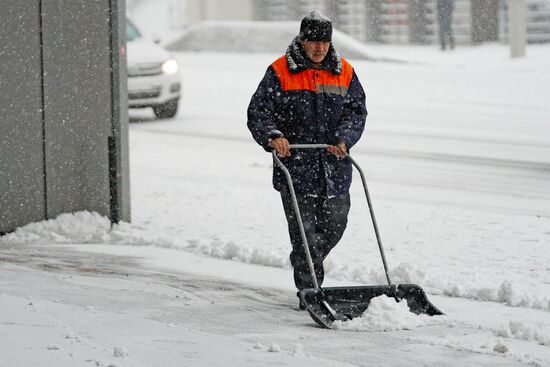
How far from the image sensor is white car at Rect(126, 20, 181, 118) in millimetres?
18719

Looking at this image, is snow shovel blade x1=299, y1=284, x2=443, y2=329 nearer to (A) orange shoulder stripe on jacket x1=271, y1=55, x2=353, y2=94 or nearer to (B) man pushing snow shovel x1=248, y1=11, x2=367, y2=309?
(B) man pushing snow shovel x1=248, y1=11, x2=367, y2=309

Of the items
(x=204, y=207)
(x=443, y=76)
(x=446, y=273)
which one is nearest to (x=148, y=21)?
(x=443, y=76)

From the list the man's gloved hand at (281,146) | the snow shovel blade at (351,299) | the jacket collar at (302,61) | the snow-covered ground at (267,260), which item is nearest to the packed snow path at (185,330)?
the snow-covered ground at (267,260)

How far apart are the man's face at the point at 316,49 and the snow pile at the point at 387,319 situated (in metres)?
1.37

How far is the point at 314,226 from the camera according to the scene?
24.2ft

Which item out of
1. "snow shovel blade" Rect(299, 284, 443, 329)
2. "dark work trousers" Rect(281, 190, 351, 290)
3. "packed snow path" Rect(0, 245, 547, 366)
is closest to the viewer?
"packed snow path" Rect(0, 245, 547, 366)

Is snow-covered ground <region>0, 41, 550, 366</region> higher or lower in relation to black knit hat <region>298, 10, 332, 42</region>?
lower

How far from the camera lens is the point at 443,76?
26.0 metres

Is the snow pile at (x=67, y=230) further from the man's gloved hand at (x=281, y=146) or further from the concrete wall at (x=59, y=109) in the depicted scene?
the man's gloved hand at (x=281, y=146)

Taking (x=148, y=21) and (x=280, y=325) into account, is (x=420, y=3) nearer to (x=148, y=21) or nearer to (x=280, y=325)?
(x=148, y=21)

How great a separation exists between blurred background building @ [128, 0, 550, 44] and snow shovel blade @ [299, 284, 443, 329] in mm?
26901

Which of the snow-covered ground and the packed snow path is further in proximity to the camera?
the snow-covered ground

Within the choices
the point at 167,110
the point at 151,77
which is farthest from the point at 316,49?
the point at 167,110

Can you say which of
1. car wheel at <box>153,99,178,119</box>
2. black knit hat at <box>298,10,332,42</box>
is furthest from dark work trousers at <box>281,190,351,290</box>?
car wheel at <box>153,99,178,119</box>
